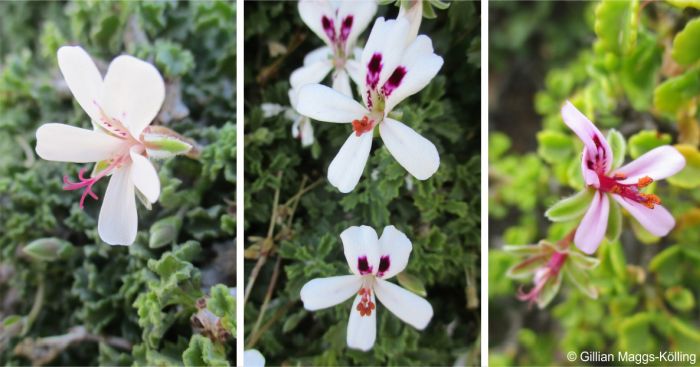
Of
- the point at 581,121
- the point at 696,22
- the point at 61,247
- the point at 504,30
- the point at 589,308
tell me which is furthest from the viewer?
the point at 504,30

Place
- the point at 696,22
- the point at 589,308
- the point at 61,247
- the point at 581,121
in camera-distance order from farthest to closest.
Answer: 1. the point at 589,308
2. the point at 61,247
3. the point at 696,22
4. the point at 581,121

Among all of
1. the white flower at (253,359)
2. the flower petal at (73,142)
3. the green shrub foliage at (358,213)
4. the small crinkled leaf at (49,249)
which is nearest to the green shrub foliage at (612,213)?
the green shrub foliage at (358,213)

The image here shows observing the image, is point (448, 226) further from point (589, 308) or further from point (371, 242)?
point (589, 308)

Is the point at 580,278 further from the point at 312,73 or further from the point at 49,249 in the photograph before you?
the point at 49,249

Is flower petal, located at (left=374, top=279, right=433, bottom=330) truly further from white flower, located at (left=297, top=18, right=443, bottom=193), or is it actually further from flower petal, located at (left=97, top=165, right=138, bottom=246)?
flower petal, located at (left=97, top=165, right=138, bottom=246)

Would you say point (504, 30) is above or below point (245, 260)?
above

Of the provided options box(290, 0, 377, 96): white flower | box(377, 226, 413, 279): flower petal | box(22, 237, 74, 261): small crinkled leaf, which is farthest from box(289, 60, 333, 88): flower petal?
box(22, 237, 74, 261): small crinkled leaf

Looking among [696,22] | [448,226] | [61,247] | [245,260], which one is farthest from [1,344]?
[696,22]
